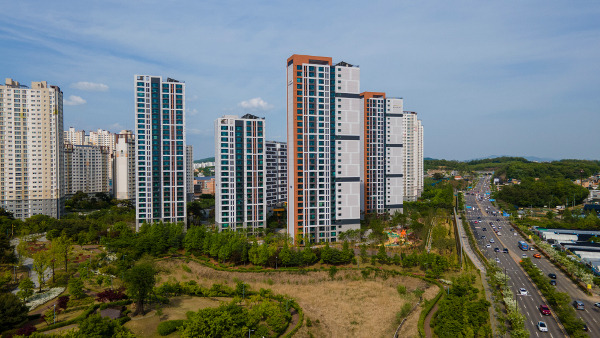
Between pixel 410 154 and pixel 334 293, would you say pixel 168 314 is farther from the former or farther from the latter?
pixel 410 154

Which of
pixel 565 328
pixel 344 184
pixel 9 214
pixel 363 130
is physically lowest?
pixel 565 328

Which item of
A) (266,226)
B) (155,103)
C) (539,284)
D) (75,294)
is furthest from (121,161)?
(539,284)

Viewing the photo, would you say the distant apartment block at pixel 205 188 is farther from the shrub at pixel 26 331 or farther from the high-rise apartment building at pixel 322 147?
the shrub at pixel 26 331

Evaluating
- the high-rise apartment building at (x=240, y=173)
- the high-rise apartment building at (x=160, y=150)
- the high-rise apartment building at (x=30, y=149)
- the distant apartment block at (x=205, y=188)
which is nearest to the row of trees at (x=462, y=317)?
the high-rise apartment building at (x=240, y=173)

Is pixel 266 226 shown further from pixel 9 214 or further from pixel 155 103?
pixel 9 214

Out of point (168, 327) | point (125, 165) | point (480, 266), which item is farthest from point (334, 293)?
point (125, 165)

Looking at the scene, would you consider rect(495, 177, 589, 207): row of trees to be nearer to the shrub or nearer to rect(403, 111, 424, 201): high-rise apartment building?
rect(403, 111, 424, 201): high-rise apartment building
